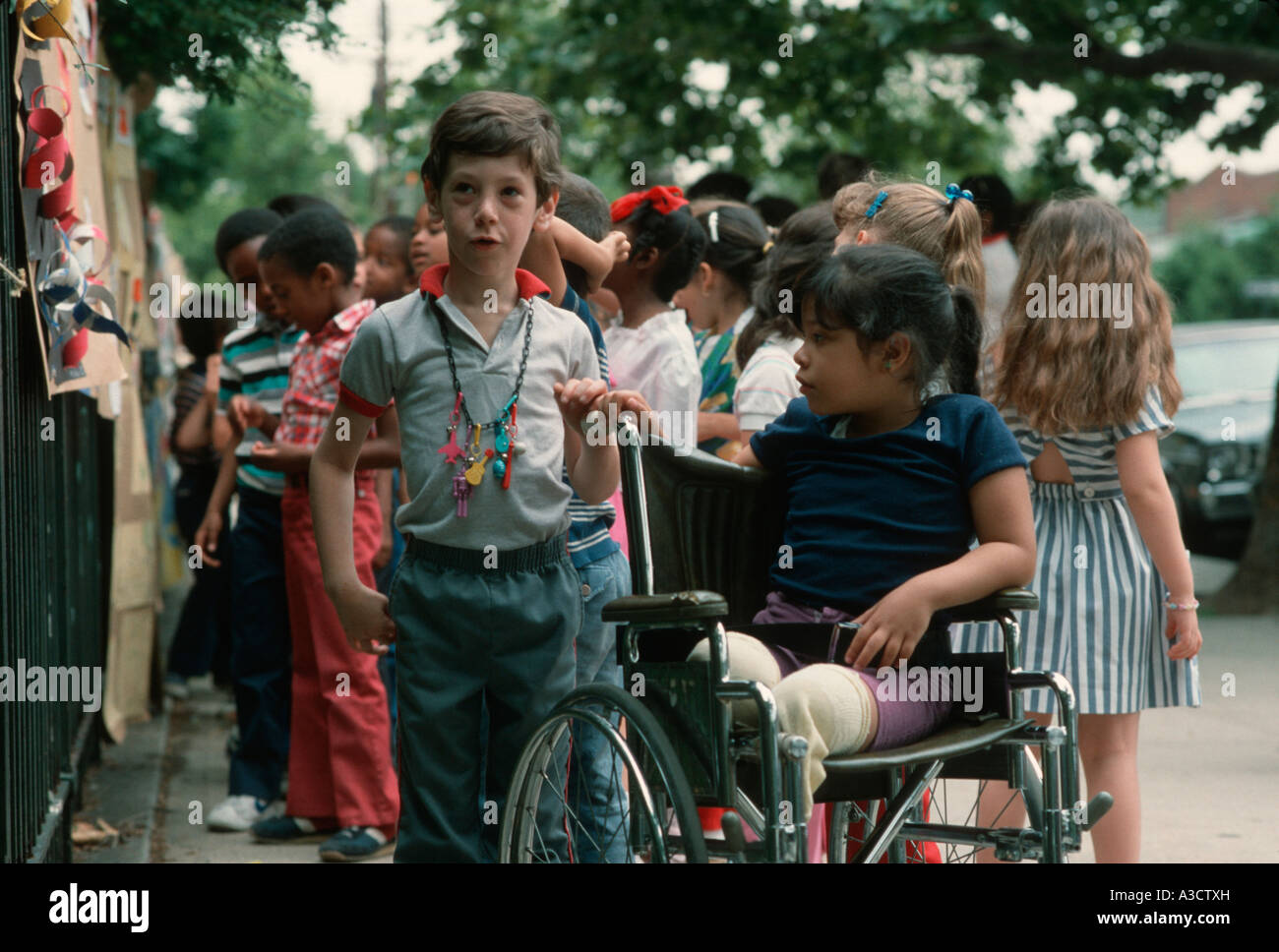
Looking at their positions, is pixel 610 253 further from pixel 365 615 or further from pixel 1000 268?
pixel 1000 268

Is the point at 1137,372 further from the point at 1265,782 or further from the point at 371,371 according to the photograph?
the point at 1265,782

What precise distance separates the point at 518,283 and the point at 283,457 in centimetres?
179

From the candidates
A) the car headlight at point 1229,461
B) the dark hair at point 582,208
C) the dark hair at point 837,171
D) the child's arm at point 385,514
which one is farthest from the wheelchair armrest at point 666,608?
the car headlight at point 1229,461

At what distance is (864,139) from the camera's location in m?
11.6

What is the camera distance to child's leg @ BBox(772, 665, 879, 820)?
2.66 metres

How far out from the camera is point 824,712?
270cm

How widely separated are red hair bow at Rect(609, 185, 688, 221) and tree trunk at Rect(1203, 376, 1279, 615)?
705 centimetres

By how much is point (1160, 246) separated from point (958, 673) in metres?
54.4

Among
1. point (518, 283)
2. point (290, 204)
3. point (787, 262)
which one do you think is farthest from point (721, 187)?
point (518, 283)

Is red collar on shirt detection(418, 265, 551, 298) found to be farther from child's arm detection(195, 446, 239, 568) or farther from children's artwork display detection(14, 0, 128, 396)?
child's arm detection(195, 446, 239, 568)

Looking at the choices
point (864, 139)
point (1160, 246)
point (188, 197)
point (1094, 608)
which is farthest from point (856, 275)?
point (1160, 246)

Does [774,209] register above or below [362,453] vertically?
above

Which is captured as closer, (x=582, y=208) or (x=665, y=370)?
(x=582, y=208)

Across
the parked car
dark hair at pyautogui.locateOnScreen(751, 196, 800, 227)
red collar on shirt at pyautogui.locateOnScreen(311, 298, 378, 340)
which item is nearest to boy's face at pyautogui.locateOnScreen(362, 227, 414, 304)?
red collar on shirt at pyautogui.locateOnScreen(311, 298, 378, 340)
